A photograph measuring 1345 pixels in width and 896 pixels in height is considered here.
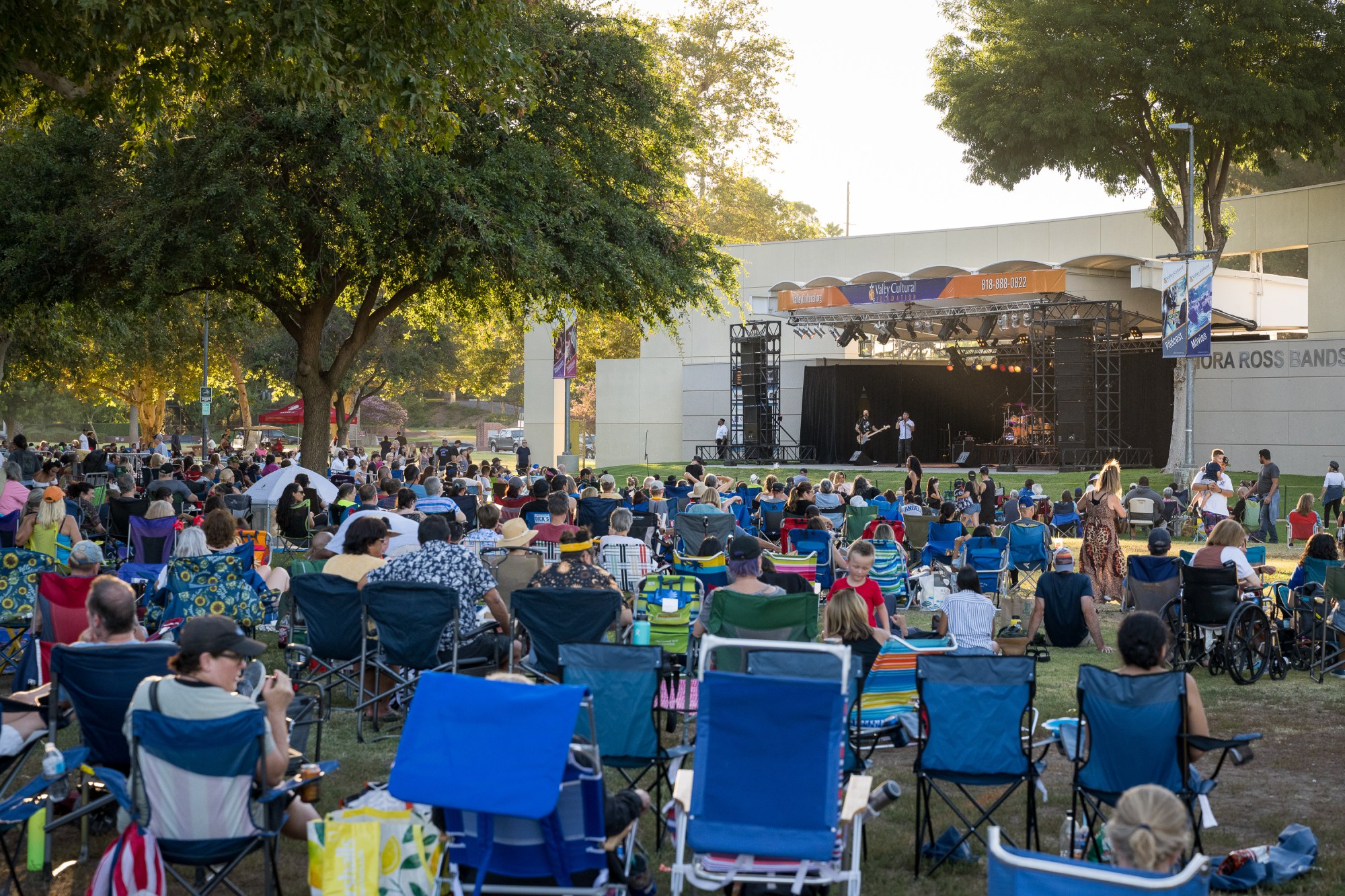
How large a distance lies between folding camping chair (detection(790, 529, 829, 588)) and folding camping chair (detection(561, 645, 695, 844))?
566 cm

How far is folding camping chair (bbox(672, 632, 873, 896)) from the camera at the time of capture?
3.87 metres

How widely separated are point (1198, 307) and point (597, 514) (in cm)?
1359

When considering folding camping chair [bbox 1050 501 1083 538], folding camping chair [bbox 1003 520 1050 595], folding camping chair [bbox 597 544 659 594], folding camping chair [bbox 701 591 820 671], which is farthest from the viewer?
folding camping chair [bbox 1050 501 1083 538]

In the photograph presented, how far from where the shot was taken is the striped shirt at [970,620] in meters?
8.01

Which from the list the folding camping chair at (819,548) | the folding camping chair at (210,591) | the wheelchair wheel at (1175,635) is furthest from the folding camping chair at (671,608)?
the wheelchair wheel at (1175,635)

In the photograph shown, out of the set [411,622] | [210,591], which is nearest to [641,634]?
[411,622]

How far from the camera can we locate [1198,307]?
2088 centimetres

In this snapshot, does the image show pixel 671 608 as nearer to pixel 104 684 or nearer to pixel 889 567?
pixel 104 684

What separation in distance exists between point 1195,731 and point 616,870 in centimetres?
239

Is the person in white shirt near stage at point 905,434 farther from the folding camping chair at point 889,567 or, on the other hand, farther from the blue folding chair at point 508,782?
the blue folding chair at point 508,782

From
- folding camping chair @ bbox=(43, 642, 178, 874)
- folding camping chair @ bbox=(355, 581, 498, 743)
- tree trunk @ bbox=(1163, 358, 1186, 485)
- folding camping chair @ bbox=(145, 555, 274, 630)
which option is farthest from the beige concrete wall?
folding camping chair @ bbox=(43, 642, 178, 874)

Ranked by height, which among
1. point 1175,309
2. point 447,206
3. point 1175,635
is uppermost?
point 447,206

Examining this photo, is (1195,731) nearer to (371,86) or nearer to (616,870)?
(616,870)

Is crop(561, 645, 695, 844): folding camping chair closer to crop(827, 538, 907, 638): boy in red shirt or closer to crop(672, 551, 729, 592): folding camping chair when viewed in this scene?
crop(827, 538, 907, 638): boy in red shirt
